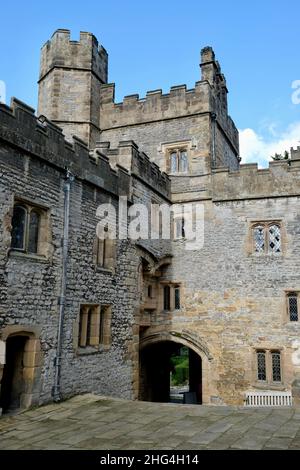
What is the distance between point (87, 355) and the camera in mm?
9547

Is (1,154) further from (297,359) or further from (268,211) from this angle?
(297,359)

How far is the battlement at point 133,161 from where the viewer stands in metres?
12.0

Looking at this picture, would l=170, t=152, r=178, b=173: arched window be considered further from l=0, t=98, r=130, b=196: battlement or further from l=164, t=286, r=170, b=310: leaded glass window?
l=164, t=286, r=170, b=310: leaded glass window

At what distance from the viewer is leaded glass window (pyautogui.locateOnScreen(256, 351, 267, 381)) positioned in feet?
40.5

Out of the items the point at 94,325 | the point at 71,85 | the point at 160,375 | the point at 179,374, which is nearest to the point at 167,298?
the point at 160,375

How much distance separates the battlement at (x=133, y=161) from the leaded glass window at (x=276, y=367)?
6.38m

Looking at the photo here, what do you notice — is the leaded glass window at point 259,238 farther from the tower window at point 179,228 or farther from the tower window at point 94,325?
the tower window at point 94,325

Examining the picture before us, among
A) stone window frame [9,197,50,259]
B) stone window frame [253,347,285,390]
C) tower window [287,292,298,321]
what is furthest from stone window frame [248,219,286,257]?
stone window frame [9,197,50,259]

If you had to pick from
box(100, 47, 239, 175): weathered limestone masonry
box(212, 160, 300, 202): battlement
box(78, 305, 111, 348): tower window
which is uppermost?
box(100, 47, 239, 175): weathered limestone masonry

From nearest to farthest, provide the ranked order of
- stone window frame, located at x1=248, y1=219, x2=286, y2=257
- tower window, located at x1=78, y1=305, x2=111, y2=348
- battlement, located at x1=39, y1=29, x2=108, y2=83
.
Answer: tower window, located at x1=78, y1=305, x2=111, y2=348 → stone window frame, located at x1=248, y1=219, x2=286, y2=257 → battlement, located at x1=39, y1=29, x2=108, y2=83

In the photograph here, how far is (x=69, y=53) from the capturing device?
15.7 m

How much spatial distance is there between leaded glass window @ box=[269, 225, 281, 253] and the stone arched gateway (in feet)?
12.5

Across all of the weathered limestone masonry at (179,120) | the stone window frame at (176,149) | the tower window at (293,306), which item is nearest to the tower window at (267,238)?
the tower window at (293,306)

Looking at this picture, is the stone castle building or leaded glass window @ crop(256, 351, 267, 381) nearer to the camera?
the stone castle building
